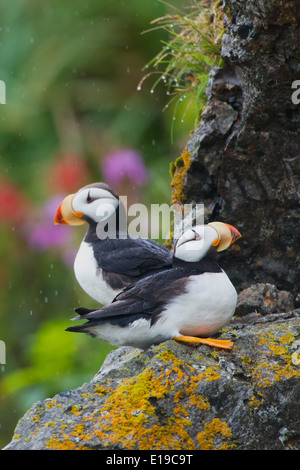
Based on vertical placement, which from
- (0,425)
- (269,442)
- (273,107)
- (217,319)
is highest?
(273,107)

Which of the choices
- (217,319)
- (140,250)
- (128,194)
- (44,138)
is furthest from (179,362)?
(44,138)

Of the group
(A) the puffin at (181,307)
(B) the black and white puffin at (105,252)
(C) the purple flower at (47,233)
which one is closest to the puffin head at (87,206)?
(B) the black and white puffin at (105,252)

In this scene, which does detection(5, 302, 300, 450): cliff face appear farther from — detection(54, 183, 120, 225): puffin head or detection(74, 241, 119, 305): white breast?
detection(54, 183, 120, 225): puffin head

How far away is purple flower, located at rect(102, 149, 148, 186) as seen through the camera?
580 centimetres

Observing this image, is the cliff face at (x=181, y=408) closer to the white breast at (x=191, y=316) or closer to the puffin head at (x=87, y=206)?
the white breast at (x=191, y=316)

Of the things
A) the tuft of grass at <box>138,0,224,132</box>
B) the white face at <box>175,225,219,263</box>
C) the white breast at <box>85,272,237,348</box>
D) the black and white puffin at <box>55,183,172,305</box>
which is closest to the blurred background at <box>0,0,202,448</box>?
the tuft of grass at <box>138,0,224,132</box>

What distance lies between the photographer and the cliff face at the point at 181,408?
97.9 inches

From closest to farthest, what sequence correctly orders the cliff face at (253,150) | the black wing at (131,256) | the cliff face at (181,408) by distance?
the cliff face at (181,408)
the cliff face at (253,150)
the black wing at (131,256)

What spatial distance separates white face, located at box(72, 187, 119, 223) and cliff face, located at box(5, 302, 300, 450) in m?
0.96

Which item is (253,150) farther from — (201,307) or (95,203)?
(201,307)

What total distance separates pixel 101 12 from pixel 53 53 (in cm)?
53

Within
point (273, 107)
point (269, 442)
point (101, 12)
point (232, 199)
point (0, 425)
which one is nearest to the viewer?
point (269, 442)

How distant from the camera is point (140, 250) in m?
3.56
